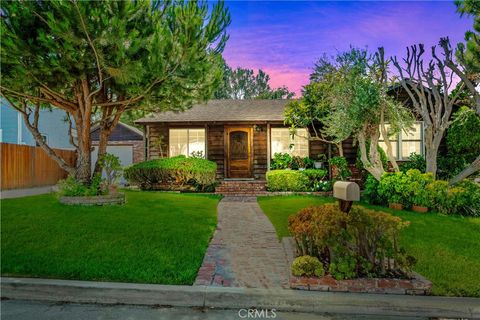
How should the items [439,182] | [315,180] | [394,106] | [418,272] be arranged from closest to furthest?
[418,272]
[439,182]
[394,106]
[315,180]

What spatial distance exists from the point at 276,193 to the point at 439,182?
576cm

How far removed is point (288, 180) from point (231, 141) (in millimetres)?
3826

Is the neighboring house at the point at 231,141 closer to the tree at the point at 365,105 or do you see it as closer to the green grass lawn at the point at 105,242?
the tree at the point at 365,105

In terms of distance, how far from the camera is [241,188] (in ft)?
45.1

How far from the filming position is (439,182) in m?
9.29

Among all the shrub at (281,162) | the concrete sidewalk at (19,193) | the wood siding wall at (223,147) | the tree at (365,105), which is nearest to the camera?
the tree at (365,105)

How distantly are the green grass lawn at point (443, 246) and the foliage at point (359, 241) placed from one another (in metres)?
0.59

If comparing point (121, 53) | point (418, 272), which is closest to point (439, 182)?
point (418, 272)

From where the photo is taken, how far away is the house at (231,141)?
15.2m

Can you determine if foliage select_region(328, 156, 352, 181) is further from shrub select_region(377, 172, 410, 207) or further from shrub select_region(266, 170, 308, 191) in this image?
shrub select_region(377, 172, 410, 207)

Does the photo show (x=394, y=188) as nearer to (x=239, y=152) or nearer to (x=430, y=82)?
(x=430, y=82)

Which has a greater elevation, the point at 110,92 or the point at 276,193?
the point at 110,92

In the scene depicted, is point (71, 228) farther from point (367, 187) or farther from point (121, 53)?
point (367, 187)

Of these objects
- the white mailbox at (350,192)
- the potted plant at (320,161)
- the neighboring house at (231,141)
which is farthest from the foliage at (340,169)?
the white mailbox at (350,192)
